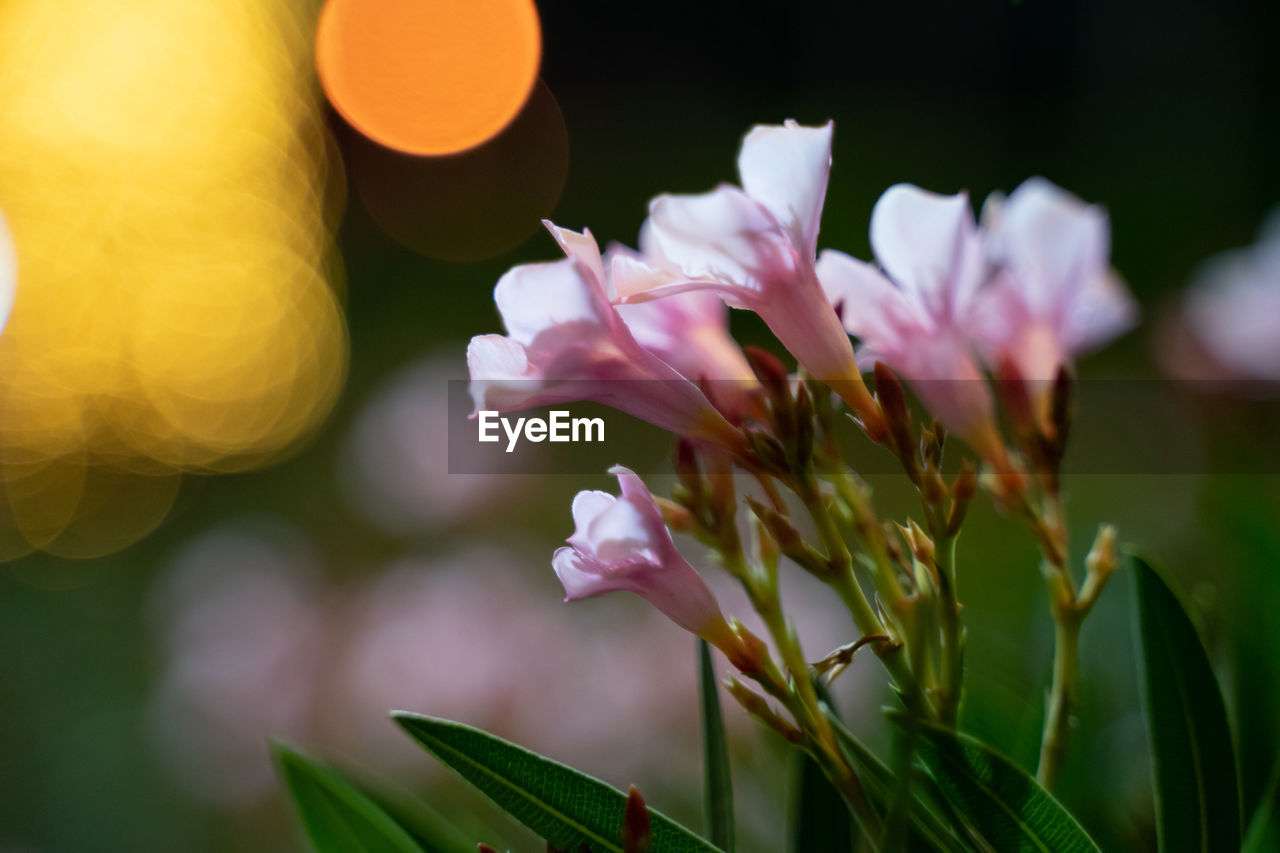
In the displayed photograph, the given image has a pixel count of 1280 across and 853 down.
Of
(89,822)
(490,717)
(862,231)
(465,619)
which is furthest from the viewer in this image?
(862,231)

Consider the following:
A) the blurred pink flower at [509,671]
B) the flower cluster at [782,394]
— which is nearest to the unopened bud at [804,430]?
the flower cluster at [782,394]

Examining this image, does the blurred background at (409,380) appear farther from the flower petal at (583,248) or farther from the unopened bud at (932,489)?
the flower petal at (583,248)

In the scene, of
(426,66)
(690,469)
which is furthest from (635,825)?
(426,66)

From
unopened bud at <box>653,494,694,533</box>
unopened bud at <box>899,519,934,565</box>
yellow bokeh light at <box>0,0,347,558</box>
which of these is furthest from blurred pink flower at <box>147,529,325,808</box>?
yellow bokeh light at <box>0,0,347,558</box>

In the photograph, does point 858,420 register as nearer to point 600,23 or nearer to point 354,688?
point 354,688

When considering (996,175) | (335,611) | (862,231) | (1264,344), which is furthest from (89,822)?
(996,175)

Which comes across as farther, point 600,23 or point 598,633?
point 600,23
